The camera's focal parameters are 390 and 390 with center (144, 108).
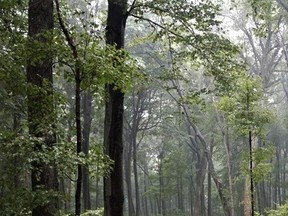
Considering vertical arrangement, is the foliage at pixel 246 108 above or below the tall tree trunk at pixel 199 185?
above

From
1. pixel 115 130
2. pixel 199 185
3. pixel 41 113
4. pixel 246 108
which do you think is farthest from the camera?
pixel 199 185

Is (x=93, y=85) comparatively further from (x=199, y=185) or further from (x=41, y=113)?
(x=199, y=185)

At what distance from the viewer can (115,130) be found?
7734mm

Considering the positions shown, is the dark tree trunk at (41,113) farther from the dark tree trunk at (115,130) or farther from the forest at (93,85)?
the dark tree trunk at (115,130)

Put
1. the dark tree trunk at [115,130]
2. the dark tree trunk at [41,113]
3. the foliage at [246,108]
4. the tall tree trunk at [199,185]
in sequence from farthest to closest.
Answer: the tall tree trunk at [199,185] → the foliage at [246,108] → the dark tree trunk at [115,130] → the dark tree trunk at [41,113]

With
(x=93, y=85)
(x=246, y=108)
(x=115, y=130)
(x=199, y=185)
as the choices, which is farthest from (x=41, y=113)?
(x=199, y=185)

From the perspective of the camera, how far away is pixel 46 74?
5.42 meters

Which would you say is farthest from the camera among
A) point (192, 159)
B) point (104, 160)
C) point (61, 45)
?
point (192, 159)

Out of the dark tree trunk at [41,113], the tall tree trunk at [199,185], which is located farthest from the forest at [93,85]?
the tall tree trunk at [199,185]

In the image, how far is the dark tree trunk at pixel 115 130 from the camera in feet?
24.6

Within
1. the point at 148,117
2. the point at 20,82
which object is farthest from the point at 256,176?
the point at 148,117

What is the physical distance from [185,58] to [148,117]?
1657 centimetres

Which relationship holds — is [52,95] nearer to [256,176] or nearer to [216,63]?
[216,63]

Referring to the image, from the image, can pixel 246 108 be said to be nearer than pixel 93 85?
No
